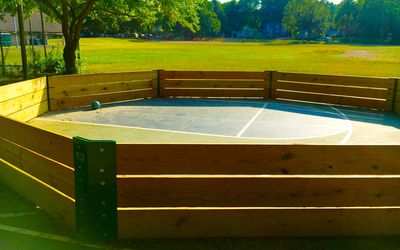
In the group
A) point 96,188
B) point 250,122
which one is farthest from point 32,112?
point 96,188

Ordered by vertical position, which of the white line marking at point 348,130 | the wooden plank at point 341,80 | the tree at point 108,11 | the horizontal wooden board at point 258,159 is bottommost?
the white line marking at point 348,130

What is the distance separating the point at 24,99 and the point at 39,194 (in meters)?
6.98

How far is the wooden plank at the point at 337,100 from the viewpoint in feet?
47.8

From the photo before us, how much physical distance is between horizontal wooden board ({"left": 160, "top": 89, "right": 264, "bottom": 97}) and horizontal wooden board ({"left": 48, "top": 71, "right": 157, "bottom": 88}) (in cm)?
95

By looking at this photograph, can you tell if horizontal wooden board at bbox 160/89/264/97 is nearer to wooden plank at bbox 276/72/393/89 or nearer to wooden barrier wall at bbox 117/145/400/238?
wooden plank at bbox 276/72/393/89

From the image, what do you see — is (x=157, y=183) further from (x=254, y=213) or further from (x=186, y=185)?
(x=254, y=213)

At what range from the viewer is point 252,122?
1216 centimetres

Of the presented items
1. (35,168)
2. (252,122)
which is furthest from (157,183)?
(252,122)

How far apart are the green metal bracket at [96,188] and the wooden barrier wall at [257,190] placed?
0.12 m

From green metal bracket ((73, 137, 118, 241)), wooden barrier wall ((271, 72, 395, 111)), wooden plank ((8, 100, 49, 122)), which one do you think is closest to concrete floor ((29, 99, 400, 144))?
wooden plank ((8, 100, 49, 122))

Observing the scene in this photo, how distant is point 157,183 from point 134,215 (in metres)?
0.43

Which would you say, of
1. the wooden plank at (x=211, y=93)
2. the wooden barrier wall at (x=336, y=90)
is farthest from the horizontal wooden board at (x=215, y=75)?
the wooden barrier wall at (x=336, y=90)

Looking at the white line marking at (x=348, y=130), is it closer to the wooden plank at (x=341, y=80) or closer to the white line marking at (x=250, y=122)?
the wooden plank at (x=341, y=80)

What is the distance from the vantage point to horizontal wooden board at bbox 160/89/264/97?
16.8 m
